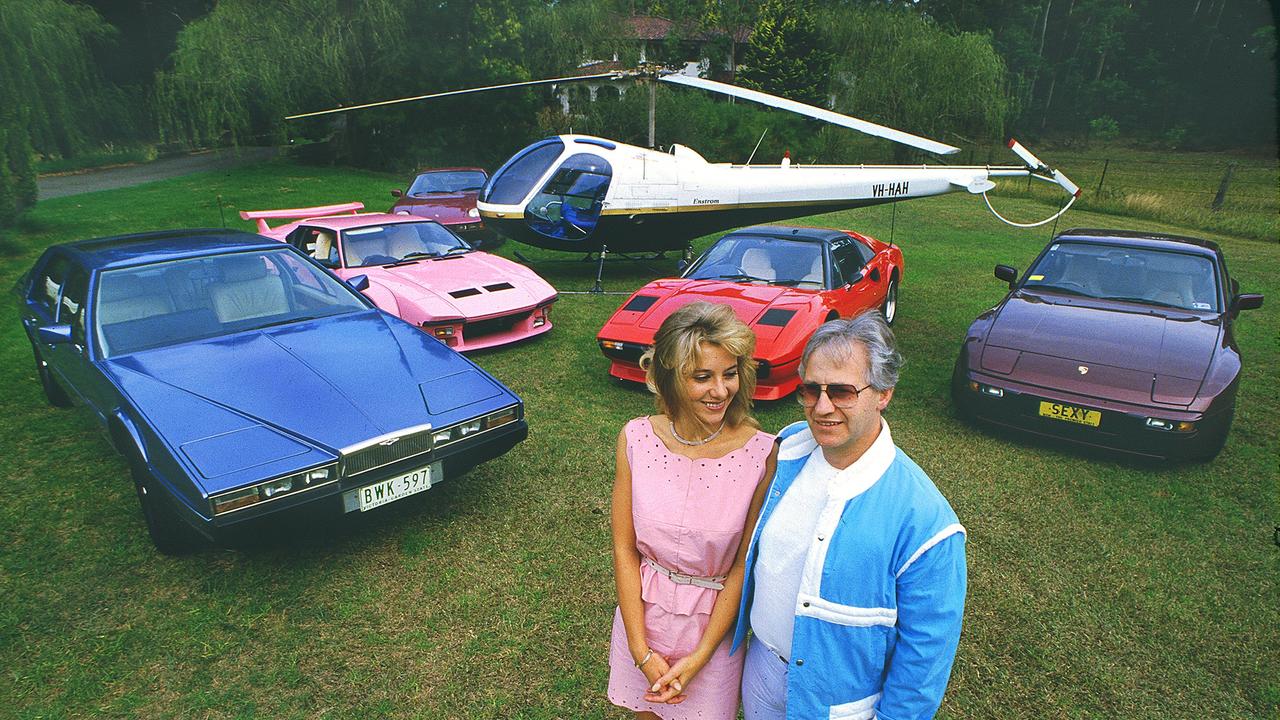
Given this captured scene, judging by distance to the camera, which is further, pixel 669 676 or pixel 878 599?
pixel 669 676

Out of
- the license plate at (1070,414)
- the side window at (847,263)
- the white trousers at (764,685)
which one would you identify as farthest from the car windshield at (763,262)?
the white trousers at (764,685)

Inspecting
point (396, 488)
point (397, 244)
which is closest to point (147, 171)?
point (397, 244)

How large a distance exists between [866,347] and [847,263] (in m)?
5.71

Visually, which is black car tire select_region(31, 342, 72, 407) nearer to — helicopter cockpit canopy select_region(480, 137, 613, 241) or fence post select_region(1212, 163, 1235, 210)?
helicopter cockpit canopy select_region(480, 137, 613, 241)

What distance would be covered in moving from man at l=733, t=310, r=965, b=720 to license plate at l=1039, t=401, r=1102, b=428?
12.8ft

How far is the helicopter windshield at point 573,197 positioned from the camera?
33.4ft

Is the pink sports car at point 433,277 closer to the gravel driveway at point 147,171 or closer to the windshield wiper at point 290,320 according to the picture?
the windshield wiper at point 290,320

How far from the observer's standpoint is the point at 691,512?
180 centimetres

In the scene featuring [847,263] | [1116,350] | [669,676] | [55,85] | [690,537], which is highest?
[55,85]

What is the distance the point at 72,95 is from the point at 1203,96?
59.7 metres

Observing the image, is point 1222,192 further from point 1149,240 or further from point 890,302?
point 1149,240

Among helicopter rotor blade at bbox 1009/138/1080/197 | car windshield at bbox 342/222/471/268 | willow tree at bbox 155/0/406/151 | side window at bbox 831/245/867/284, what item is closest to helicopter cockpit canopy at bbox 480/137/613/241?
car windshield at bbox 342/222/471/268

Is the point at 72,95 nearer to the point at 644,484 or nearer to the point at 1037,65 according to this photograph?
the point at 644,484

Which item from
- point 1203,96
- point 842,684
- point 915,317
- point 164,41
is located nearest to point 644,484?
point 842,684
